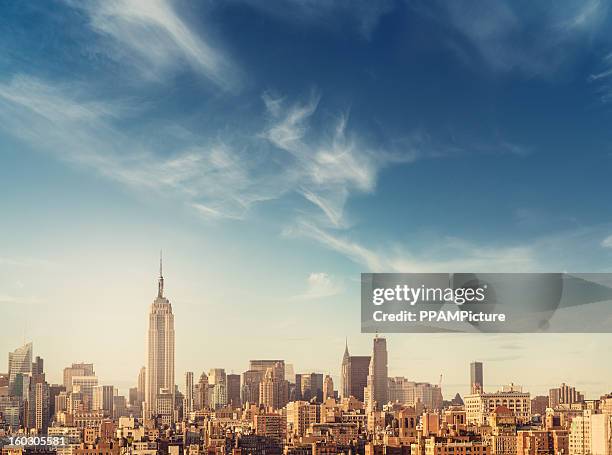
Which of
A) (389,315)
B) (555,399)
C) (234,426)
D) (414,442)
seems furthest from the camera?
(234,426)

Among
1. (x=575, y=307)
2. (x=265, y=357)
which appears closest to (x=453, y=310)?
(x=575, y=307)

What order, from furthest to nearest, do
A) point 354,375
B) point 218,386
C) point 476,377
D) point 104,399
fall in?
point 218,386, point 104,399, point 354,375, point 476,377

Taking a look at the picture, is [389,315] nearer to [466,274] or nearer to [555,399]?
[466,274]

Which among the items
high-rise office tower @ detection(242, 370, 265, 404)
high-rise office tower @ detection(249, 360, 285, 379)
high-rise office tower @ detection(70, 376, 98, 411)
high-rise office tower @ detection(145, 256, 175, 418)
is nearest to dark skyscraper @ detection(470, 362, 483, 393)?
high-rise office tower @ detection(249, 360, 285, 379)

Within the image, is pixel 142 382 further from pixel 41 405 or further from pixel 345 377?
pixel 345 377

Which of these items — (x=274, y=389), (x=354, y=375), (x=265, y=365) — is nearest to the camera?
(x=265, y=365)

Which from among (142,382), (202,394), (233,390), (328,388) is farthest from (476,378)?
(202,394)

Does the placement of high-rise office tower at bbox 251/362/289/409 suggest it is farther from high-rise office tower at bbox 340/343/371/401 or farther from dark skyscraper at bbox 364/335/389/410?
dark skyscraper at bbox 364/335/389/410
